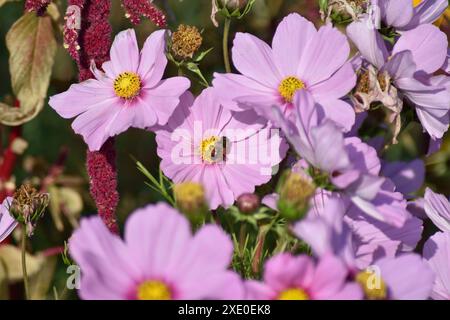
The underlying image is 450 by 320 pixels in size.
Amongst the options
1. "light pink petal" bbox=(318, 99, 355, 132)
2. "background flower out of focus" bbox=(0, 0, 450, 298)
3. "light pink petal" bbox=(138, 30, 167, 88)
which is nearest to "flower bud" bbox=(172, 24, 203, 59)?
"light pink petal" bbox=(138, 30, 167, 88)

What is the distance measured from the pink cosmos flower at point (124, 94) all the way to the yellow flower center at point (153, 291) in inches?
7.2

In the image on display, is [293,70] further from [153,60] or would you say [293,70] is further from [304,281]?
[304,281]

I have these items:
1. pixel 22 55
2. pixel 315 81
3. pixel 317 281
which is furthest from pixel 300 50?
pixel 22 55

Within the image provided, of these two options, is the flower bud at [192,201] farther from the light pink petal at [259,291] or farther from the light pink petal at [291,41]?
the light pink petal at [291,41]

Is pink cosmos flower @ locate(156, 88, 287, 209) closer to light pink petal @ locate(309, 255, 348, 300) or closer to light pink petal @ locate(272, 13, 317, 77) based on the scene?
light pink petal @ locate(272, 13, 317, 77)

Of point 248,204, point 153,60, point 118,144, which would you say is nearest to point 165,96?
point 153,60

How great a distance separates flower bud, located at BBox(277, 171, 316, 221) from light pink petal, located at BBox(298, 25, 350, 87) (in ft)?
0.58

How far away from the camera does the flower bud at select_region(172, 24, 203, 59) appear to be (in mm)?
689

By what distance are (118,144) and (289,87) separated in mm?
724

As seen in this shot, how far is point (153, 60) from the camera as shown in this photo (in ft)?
2.29

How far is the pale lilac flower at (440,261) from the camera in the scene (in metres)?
0.65

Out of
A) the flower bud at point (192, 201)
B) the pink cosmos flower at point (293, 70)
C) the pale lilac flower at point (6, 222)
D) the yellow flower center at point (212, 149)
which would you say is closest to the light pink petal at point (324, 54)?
the pink cosmos flower at point (293, 70)

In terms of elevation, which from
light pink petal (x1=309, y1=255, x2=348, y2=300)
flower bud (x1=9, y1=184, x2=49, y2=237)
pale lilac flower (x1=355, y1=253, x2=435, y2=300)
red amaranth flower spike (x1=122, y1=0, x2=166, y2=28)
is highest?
red amaranth flower spike (x1=122, y1=0, x2=166, y2=28)
